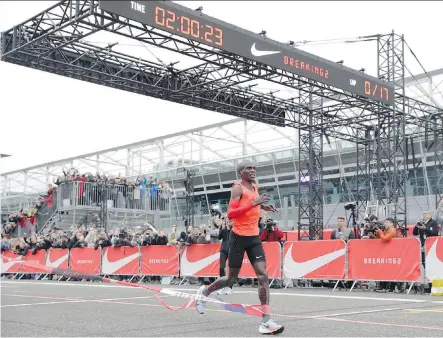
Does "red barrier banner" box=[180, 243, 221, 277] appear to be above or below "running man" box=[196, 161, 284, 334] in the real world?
below

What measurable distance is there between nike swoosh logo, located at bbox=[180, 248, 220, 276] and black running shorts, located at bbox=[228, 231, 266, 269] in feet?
32.4

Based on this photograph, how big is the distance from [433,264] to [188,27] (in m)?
9.31

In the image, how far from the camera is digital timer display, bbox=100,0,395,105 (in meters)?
16.2

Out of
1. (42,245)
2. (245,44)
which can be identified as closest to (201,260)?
(245,44)

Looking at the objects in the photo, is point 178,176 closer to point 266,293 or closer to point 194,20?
point 194,20

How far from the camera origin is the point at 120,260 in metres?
19.5

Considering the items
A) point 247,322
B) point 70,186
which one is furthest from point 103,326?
point 70,186

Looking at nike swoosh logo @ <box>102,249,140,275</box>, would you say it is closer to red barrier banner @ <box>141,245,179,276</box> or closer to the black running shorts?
red barrier banner @ <box>141,245,179,276</box>

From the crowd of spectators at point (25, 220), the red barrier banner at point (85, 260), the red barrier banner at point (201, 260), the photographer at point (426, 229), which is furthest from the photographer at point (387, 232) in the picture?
the crowd of spectators at point (25, 220)

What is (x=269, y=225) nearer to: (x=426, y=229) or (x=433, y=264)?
(x=426, y=229)

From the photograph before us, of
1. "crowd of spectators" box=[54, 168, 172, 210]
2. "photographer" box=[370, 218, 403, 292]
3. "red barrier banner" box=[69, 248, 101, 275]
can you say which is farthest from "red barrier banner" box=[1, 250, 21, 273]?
"photographer" box=[370, 218, 403, 292]

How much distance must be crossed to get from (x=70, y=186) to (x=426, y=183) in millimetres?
18721

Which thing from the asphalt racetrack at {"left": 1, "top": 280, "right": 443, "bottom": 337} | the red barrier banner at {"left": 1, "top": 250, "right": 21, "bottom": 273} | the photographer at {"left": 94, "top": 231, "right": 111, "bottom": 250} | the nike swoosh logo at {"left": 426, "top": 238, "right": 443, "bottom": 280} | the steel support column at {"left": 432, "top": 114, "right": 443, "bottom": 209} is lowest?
the red barrier banner at {"left": 1, "top": 250, "right": 21, "bottom": 273}

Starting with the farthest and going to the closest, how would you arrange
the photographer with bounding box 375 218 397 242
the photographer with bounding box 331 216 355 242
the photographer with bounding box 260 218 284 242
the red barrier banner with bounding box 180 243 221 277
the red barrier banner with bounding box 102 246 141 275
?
the red barrier banner with bounding box 102 246 141 275
the red barrier banner with bounding box 180 243 221 277
the photographer with bounding box 260 218 284 242
the photographer with bounding box 331 216 355 242
the photographer with bounding box 375 218 397 242
